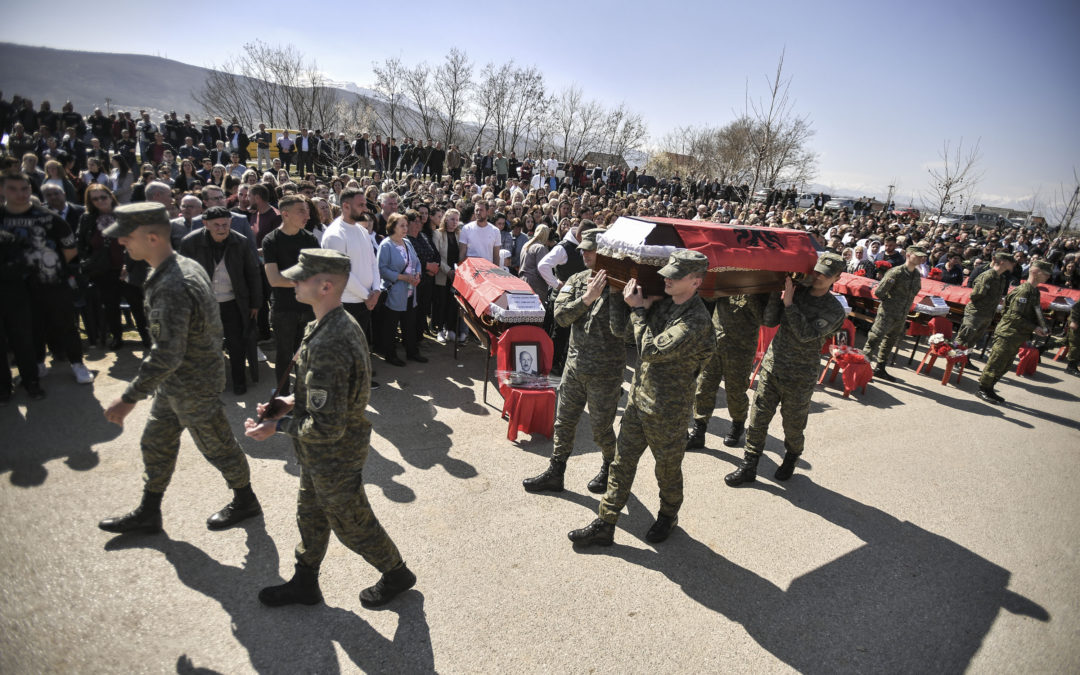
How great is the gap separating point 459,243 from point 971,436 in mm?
7443

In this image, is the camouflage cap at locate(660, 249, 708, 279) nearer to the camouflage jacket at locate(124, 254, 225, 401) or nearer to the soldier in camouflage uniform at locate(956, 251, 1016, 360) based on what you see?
the camouflage jacket at locate(124, 254, 225, 401)

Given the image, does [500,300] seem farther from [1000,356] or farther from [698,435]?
[1000,356]

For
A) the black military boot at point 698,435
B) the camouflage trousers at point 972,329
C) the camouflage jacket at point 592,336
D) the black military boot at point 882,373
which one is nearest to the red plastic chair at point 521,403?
the camouflage jacket at point 592,336

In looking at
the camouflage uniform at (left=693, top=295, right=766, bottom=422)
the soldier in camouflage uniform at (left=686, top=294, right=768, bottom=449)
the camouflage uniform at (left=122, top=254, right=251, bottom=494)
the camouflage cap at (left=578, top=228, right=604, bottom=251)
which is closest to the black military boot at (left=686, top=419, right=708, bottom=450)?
the soldier in camouflage uniform at (left=686, top=294, right=768, bottom=449)

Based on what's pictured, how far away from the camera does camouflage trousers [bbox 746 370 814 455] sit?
4.57 m

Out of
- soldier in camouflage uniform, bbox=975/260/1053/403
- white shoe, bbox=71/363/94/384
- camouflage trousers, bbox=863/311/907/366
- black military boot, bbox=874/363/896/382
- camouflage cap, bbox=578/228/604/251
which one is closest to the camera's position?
camouflage cap, bbox=578/228/604/251

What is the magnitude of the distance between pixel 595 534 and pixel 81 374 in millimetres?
5501

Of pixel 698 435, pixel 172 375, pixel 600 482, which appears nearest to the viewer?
pixel 172 375

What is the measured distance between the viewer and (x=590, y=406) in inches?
162

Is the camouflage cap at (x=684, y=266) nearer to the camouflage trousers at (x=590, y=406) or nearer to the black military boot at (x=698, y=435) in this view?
the camouflage trousers at (x=590, y=406)

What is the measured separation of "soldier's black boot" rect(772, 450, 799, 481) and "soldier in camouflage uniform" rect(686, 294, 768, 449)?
0.62 meters

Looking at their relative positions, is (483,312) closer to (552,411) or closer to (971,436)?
(552,411)

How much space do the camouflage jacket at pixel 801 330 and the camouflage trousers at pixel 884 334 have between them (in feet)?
14.3

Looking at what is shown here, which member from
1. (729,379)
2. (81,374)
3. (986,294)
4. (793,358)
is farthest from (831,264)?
(81,374)
